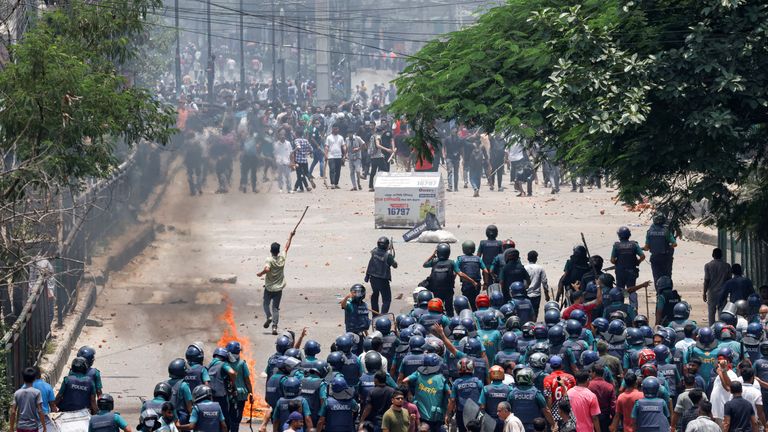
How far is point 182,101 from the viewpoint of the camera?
139ft

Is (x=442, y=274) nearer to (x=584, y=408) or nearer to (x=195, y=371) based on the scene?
(x=195, y=371)

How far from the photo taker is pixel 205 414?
12938mm

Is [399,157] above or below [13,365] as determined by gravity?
above

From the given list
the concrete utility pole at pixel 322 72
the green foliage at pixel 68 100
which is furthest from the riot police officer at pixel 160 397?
the concrete utility pole at pixel 322 72

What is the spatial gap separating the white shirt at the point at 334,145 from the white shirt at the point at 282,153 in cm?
99

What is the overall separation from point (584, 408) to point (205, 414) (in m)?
3.46

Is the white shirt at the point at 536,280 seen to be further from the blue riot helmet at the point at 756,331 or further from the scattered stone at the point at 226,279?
the scattered stone at the point at 226,279

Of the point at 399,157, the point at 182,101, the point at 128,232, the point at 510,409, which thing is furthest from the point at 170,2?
the point at 510,409

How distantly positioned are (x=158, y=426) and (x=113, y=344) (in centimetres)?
814

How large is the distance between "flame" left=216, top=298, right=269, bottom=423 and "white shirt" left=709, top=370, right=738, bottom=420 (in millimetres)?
4819

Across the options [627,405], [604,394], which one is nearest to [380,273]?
[604,394]

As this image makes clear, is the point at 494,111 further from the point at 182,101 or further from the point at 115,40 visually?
the point at 182,101

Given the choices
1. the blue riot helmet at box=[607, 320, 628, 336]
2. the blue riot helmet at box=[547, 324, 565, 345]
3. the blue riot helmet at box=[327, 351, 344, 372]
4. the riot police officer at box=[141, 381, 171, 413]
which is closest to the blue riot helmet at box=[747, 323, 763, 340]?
the blue riot helmet at box=[607, 320, 628, 336]

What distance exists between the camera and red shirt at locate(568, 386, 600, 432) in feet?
42.3
